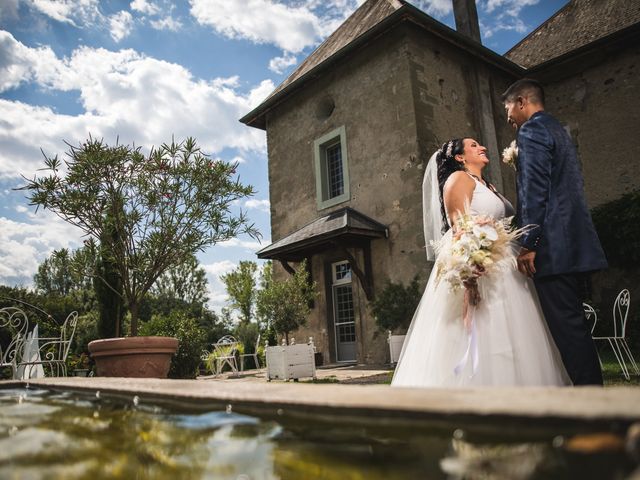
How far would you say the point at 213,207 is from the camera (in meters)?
6.58

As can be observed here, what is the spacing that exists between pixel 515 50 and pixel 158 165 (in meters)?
12.8

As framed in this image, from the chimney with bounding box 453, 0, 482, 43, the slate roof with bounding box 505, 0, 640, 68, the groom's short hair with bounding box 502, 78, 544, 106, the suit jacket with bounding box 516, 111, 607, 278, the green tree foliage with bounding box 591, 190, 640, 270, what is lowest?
the suit jacket with bounding box 516, 111, 607, 278

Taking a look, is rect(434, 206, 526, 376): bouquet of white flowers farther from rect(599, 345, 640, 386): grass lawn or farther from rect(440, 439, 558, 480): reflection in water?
rect(599, 345, 640, 386): grass lawn

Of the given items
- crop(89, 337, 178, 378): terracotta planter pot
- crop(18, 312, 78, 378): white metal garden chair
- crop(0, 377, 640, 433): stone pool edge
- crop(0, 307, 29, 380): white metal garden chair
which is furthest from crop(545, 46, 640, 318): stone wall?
crop(0, 307, 29, 380): white metal garden chair

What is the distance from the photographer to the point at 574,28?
1273 centimetres

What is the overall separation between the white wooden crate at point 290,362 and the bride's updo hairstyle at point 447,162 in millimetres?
5301

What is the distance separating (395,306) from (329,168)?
16.5 ft

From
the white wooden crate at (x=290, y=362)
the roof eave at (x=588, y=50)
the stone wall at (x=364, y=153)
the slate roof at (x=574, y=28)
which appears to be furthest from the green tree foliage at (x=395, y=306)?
the slate roof at (x=574, y=28)

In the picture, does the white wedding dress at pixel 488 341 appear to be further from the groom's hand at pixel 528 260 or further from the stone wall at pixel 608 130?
the stone wall at pixel 608 130

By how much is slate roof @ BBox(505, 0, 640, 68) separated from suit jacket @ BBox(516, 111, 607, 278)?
10593 mm

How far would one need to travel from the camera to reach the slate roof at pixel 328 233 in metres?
10.1

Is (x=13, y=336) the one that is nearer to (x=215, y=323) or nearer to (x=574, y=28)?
(x=574, y=28)

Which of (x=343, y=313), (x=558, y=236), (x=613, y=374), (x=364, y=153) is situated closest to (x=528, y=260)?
(x=558, y=236)

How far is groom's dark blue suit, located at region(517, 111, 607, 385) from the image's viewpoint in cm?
265
